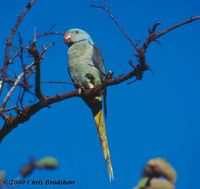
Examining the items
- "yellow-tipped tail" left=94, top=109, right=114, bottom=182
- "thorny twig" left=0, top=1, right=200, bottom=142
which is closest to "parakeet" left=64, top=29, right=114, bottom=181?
"yellow-tipped tail" left=94, top=109, right=114, bottom=182

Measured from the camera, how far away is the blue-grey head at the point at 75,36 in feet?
20.1

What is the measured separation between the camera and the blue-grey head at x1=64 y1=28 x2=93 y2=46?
20.1ft

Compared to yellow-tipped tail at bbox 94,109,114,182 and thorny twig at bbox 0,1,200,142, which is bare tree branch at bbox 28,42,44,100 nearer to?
thorny twig at bbox 0,1,200,142

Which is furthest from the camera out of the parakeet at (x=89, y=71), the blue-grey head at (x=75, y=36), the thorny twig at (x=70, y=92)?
the blue-grey head at (x=75, y=36)

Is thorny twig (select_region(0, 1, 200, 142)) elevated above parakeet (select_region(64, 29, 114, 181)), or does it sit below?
below

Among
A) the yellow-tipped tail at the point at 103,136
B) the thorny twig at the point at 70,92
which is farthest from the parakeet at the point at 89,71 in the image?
the thorny twig at the point at 70,92

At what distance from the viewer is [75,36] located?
247 inches

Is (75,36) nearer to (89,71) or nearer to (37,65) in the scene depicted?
(89,71)

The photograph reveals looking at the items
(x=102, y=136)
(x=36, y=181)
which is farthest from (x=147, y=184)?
(x=102, y=136)

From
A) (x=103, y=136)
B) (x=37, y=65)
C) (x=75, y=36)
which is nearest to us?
(x=37, y=65)

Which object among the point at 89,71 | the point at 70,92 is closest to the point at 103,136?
the point at 89,71

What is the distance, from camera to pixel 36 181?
276 centimetres

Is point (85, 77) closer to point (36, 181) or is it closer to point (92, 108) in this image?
point (92, 108)

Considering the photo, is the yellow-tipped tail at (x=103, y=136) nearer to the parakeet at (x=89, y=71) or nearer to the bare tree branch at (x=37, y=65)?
the parakeet at (x=89, y=71)
